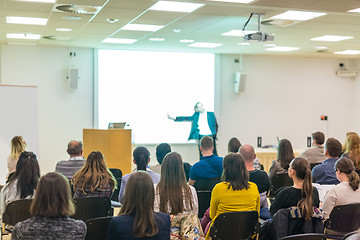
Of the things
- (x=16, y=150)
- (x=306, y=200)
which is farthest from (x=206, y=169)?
(x=16, y=150)

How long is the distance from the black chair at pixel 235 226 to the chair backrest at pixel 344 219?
0.72 metres

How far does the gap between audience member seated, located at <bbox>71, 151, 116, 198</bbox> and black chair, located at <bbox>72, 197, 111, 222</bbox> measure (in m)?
0.28

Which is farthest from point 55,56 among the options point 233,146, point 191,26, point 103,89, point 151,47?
point 233,146

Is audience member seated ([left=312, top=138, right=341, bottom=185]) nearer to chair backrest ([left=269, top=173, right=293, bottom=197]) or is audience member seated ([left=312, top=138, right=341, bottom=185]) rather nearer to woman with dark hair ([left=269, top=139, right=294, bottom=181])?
chair backrest ([left=269, top=173, right=293, bottom=197])

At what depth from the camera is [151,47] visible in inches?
444

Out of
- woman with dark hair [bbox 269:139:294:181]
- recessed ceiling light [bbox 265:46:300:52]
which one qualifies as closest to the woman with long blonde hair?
woman with dark hair [bbox 269:139:294:181]

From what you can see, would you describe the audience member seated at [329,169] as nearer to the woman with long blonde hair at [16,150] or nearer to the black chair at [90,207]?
the black chair at [90,207]

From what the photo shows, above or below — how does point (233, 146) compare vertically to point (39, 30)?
below

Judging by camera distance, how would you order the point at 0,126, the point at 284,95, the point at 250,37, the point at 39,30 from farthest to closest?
the point at 284,95 → the point at 39,30 → the point at 0,126 → the point at 250,37

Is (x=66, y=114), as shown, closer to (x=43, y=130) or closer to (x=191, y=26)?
(x=43, y=130)

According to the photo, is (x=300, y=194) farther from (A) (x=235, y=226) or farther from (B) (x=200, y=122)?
(B) (x=200, y=122)

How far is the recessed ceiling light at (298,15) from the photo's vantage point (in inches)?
278

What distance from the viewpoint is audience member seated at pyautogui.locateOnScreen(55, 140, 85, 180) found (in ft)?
17.4

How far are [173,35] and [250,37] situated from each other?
7.81 ft
